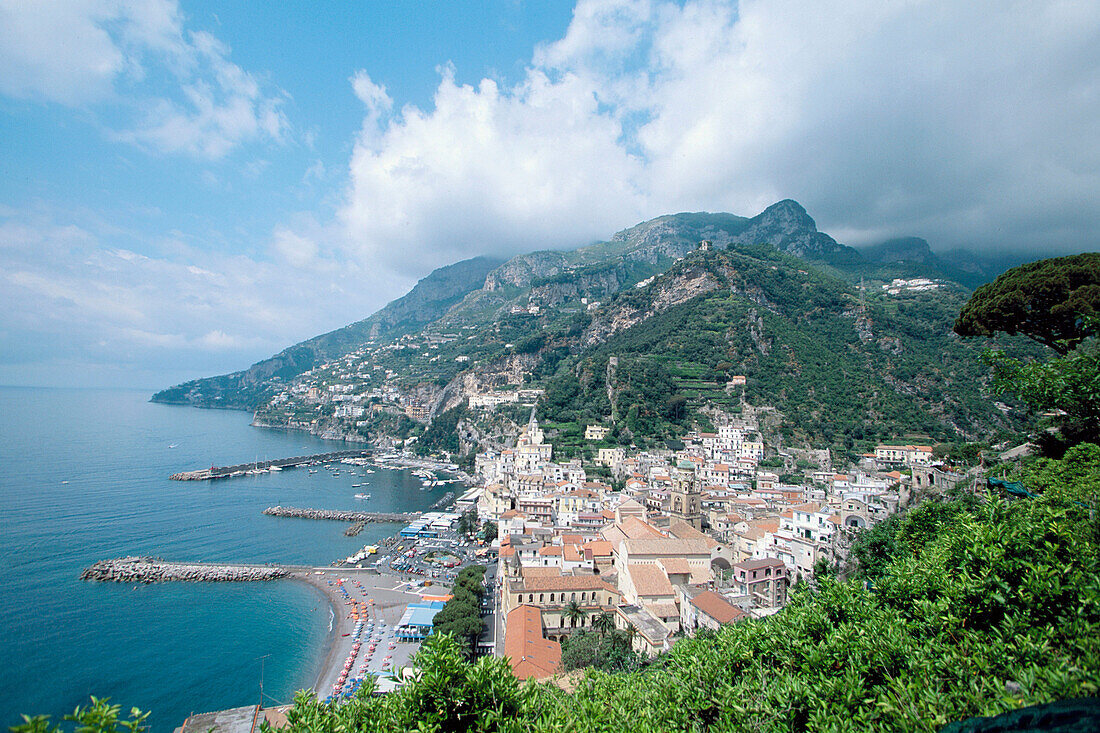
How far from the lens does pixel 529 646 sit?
781 inches

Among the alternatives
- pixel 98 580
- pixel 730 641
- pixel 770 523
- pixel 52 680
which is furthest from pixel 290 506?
pixel 730 641

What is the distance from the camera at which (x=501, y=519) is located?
39594mm

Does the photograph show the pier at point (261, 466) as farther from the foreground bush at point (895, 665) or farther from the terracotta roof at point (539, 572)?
the foreground bush at point (895, 665)

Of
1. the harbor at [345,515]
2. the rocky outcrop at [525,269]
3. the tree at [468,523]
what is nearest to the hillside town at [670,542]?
the tree at [468,523]

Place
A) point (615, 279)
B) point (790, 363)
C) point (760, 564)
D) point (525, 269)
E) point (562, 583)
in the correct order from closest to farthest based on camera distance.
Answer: point (760, 564)
point (562, 583)
point (790, 363)
point (615, 279)
point (525, 269)

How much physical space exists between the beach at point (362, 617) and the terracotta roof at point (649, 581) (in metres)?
10.7

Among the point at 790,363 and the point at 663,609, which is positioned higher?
the point at 790,363

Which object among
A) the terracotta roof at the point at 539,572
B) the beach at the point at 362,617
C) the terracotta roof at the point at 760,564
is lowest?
the beach at the point at 362,617

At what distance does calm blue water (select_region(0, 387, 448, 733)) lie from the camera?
21734 millimetres

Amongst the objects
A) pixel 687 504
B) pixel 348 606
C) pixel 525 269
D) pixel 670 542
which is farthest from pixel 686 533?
pixel 525 269

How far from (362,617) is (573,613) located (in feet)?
41.2

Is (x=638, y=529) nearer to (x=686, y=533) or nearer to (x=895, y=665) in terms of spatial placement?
(x=686, y=533)

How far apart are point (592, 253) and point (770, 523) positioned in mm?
168118

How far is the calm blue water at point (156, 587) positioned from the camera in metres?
21.7
